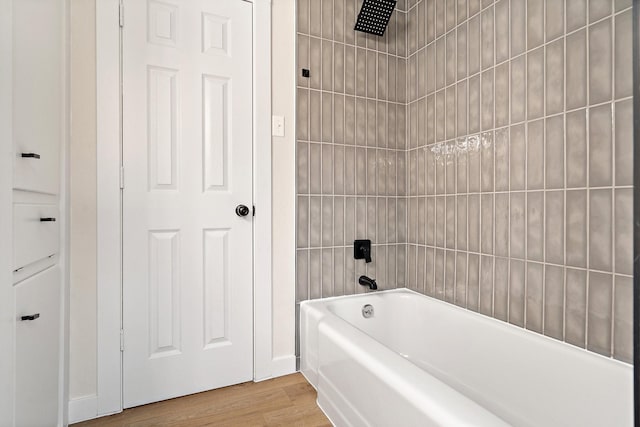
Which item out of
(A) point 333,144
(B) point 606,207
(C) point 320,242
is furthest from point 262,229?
(B) point 606,207

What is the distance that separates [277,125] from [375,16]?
0.87 meters

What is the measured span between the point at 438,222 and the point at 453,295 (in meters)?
0.41

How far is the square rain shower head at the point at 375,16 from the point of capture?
1.79 meters

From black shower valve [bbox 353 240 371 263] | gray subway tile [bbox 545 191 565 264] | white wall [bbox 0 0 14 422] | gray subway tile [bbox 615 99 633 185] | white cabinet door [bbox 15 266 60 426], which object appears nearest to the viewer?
white wall [bbox 0 0 14 422]

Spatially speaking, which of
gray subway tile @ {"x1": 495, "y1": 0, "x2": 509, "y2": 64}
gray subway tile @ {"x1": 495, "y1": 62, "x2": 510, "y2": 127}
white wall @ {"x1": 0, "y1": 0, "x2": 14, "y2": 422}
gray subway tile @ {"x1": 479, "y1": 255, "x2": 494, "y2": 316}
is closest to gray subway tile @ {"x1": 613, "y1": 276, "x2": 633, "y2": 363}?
gray subway tile @ {"x1": 479, "y1": 255, "x2": 494, "y2": 316}

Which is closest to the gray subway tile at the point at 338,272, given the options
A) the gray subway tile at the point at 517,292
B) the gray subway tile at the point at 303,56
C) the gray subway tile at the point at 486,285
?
the gray subway tile at the point at 486,285

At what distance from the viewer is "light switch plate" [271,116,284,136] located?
1779 millimetres

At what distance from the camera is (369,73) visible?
6.52 ft

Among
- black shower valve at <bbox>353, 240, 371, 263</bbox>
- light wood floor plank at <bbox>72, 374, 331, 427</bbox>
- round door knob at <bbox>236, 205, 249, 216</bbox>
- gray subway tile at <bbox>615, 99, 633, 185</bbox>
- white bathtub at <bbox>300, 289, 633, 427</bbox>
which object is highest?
gray subway tile at <bbox>615, 99, 633, 185</bbox>

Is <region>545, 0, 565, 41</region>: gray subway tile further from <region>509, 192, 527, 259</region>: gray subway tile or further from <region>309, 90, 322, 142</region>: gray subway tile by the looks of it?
<region>309, 90, 322, 142</region>: gray subway tile

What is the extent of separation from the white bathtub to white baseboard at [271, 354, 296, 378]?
88 mm

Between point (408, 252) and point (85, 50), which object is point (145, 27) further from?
point (408, 252)

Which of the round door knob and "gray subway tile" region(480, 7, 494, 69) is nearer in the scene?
"gray subway tile" region(480, 7, 494, 69)

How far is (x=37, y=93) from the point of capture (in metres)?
1.02
